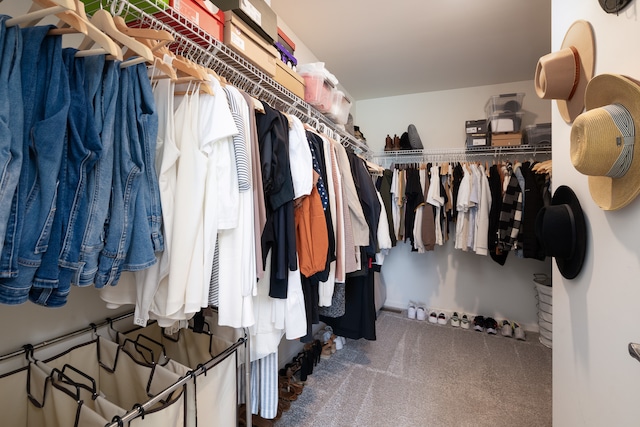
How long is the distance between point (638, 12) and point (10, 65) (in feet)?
4.61

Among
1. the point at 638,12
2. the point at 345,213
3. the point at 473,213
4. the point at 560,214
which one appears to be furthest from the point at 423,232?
the point at 638,12

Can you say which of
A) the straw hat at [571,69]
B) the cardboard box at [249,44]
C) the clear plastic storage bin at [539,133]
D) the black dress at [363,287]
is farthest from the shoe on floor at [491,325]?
the cardboard box at [249,44]

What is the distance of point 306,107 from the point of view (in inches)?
72.9

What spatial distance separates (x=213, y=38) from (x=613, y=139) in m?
1.34

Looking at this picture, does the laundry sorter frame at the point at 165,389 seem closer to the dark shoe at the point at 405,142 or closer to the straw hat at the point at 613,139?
the straw hat at the point at 613,139

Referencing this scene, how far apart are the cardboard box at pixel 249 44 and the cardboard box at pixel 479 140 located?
2311 millimetres

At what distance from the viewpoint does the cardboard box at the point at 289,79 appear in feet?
5.10

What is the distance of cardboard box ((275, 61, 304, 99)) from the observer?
1554 mm

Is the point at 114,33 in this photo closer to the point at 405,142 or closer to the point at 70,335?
the point at 70,335

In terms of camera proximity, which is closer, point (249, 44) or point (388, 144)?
point (249, 44)

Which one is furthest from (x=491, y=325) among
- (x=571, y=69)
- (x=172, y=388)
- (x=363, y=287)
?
(x=172, y=388)

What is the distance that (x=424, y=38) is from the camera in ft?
7.44

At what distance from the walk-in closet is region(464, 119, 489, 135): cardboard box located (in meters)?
0.68

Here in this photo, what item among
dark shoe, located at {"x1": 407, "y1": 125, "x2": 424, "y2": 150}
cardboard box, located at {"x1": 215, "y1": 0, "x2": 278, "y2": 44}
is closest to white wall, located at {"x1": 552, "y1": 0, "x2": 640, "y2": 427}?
cardboard box, located at {"x1": 215, "y1": 0, "x2": 278, "y2": 44}
